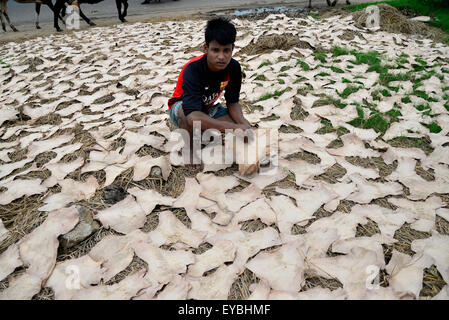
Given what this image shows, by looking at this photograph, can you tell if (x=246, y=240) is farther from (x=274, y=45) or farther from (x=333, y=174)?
(x=274, y=45)

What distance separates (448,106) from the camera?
1.91m

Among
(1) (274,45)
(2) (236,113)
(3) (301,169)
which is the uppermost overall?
(1) (274,45)

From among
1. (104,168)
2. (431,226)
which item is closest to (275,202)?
(431,226)

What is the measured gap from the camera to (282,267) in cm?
94

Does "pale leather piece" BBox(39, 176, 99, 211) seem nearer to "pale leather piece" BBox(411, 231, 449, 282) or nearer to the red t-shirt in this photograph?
the red t-shirt

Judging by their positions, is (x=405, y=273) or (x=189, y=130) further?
(x=189, y=130)

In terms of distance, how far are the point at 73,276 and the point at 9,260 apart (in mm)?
258

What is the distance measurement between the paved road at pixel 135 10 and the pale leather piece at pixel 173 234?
18.7 ft

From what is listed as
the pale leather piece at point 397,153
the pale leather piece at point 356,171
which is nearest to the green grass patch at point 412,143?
the pale leather piece at point 397,153

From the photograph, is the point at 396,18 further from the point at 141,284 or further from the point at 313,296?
the point at 141,284

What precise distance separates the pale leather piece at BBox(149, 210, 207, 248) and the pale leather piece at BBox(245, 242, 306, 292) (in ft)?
0.74

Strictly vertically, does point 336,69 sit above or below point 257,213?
above

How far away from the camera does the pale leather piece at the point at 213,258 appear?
0.95 m

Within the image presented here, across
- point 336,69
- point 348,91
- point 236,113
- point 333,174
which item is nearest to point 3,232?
point 236,113
